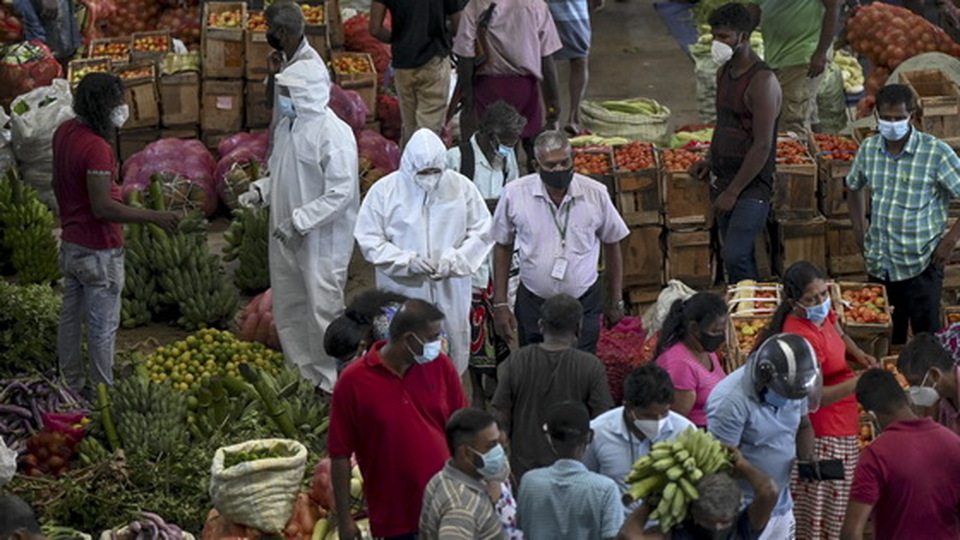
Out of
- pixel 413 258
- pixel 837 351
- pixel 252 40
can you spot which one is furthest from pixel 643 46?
pixel 837 351

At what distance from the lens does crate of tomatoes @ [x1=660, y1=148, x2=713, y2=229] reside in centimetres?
Result: 1097

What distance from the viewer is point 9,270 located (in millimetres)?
12125

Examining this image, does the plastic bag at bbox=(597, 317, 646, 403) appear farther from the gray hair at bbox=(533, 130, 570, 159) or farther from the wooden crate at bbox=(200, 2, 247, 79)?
the wooden crate at bbox=(200, 2, 247, 79)

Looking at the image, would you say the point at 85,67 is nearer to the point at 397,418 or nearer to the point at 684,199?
the point at 684,199

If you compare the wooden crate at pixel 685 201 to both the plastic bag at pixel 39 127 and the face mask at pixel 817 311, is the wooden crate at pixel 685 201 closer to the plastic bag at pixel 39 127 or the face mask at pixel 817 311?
the face mask at pixel 817 311

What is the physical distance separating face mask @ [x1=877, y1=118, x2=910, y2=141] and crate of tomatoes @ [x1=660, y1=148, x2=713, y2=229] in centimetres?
167

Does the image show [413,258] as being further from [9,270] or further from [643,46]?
[643,46]

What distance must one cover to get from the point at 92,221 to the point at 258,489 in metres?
2.20

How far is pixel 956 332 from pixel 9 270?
6.33 m

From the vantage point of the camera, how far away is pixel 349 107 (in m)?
13.1

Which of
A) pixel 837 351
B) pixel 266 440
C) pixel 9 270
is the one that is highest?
pixel 837 351

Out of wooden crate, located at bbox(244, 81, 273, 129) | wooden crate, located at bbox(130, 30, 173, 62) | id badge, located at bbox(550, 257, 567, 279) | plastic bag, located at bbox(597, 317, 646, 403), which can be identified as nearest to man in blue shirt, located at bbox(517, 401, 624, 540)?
id badge, located at bbox(550, 257, 567, 279)

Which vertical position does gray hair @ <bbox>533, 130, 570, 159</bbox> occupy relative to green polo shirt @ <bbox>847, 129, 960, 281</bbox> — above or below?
above

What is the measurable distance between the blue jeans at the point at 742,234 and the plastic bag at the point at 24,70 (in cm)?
595
